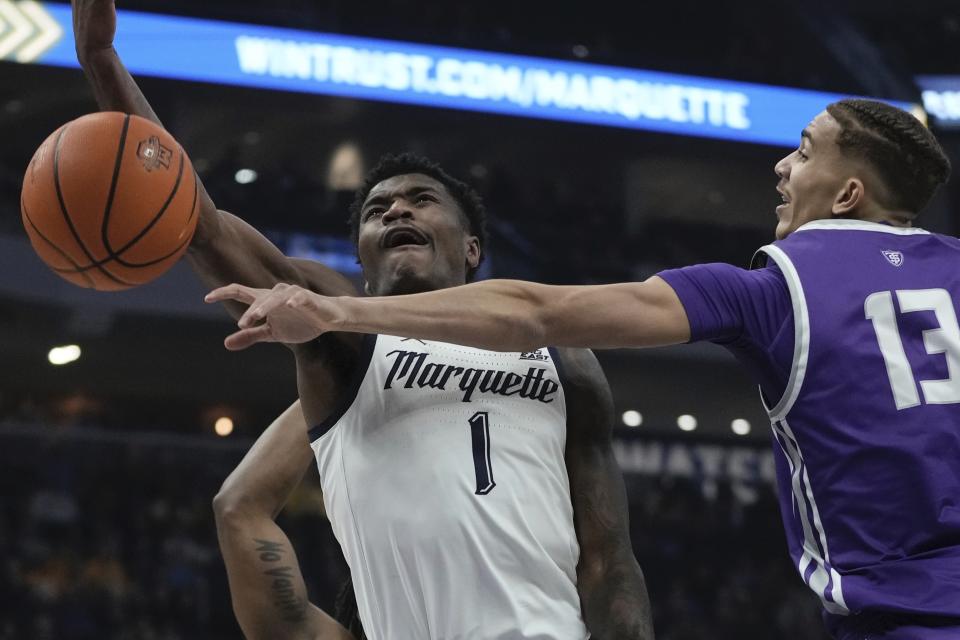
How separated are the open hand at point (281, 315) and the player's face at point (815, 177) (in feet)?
3.94

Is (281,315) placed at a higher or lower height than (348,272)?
lower

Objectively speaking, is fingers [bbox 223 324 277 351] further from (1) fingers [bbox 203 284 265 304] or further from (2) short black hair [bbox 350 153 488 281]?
(2) short black hair [bbox 350 153 488 281]

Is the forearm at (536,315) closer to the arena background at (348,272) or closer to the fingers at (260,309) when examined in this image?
the fingers at (260,309)

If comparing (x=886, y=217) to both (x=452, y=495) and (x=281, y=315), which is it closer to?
(x=452, y=495)

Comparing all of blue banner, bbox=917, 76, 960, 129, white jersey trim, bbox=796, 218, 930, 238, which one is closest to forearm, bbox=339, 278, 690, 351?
white jersey trim, bbox=796, 218, 930, 238

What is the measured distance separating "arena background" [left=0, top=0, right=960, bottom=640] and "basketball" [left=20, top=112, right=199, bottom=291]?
10987mm

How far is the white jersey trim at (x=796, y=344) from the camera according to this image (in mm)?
2484

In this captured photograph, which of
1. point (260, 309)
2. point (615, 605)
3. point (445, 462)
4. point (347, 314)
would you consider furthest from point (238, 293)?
point (615, 605)

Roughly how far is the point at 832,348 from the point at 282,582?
2504 mm

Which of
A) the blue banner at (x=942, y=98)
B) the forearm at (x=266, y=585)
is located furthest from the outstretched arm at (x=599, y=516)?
the blue banner at (x=942, y=98)

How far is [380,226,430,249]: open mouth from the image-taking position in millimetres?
3783

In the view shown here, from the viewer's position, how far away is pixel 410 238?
12.6 ft

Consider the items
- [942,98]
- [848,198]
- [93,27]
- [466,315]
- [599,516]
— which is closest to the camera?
[466,315]

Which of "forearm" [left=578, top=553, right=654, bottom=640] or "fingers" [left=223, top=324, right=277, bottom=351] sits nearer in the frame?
"fingers" [left=223, top=324, right=277, bottom=351]
